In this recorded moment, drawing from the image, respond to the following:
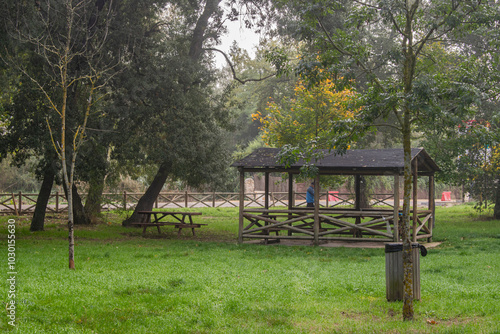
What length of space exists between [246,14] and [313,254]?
1082 cm

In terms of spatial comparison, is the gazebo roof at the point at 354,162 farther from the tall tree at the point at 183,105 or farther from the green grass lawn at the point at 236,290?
the tall tree at the point at 183,105

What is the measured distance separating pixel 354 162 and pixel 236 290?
7759mm

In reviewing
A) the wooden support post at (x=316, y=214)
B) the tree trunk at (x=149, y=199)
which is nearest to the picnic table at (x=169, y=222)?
the tree trunk at (x=149, y=199)

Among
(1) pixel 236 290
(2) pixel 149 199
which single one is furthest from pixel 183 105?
(1) pixel 236 290

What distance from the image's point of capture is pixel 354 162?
48.3 ft

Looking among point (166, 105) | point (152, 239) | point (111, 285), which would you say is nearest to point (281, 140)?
point (166, 105)

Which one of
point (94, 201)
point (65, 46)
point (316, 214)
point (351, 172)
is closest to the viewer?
point (65, 46)

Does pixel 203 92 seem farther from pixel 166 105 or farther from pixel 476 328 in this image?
pixel 476 328

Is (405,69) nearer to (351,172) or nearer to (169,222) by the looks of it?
(351,172)

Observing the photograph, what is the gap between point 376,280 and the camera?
9.17 metres

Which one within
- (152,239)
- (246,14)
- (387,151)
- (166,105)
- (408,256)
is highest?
(246,14)

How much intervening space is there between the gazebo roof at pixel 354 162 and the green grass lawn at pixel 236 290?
255 cm

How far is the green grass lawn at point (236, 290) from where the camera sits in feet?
20.4

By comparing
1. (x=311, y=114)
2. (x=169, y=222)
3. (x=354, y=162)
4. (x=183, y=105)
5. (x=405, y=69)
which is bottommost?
(x=169, y=222)
